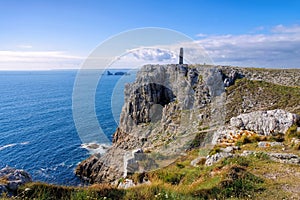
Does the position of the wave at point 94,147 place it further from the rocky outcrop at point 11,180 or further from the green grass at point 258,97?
the rocky outcrop at point 11,180

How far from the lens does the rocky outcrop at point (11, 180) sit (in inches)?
236

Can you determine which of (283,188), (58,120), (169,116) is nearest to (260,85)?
(169,116)

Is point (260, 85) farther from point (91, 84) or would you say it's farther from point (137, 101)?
point (91, 84)

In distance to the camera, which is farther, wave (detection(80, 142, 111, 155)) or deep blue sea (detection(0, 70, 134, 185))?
wave (detection(80, 142, 111, 155))

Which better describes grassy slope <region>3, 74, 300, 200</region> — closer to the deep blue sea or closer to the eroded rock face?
the deep blue sea

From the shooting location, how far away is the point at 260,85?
38.7 m

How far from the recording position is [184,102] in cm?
3866

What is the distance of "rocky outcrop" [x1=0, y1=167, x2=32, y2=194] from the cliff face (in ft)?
67.0

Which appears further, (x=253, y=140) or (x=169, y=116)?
(x=169, y=116)

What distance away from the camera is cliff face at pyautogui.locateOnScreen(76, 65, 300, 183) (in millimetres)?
31484

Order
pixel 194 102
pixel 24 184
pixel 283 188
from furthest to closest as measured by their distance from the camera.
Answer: pixel 194 102, pixel 283 188, pixel 24 184

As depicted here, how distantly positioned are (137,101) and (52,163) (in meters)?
19.8

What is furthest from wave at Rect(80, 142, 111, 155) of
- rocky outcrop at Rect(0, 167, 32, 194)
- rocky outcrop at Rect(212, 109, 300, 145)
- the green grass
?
rocky outcrop at Rect(0, 167, 32, 194)

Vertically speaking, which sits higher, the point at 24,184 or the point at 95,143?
the point at 24,184
